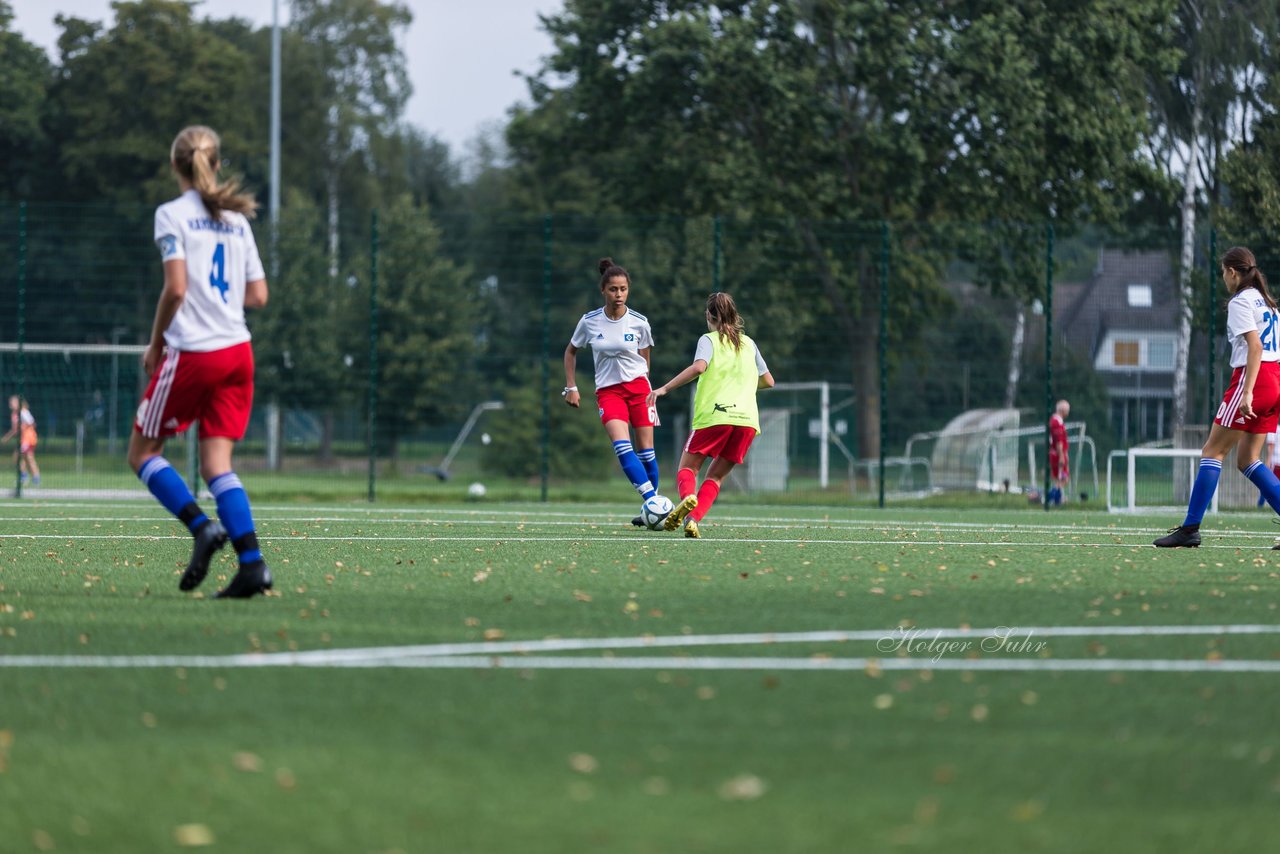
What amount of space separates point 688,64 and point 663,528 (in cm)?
1873

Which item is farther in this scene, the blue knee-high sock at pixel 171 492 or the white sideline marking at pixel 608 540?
the white sideline marking at pixel 608 540

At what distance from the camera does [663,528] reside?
10.9 metres

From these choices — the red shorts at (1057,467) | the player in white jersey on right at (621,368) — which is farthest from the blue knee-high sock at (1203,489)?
the red shorts at (1057,467)

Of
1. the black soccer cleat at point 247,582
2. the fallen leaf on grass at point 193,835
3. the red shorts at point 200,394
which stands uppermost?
the red shorts at point 200,394

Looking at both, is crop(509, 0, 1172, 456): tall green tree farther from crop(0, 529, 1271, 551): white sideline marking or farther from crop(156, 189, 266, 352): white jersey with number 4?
crop(156, 189, 266, 352): white jersey with number 4

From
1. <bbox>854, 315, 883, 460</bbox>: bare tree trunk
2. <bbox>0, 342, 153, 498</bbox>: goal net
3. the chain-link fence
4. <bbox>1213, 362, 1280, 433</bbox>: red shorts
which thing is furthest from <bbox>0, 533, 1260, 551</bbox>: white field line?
<bbox>0, 342, 153, 498</bbox>: goal net

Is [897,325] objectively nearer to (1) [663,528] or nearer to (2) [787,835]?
(1) [663,528]

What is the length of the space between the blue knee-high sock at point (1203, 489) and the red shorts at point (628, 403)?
377cm

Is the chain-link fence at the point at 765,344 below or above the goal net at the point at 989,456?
above

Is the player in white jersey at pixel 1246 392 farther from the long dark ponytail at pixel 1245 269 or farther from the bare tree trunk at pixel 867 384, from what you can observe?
the bare tree trunk at pixel 867 384

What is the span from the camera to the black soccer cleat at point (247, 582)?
21.2 ft

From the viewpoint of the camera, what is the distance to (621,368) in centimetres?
1147

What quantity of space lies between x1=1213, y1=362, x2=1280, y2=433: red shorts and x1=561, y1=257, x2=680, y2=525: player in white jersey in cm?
393

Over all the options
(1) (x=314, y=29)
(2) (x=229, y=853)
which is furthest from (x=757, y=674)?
(1) (x=314, y=29)
